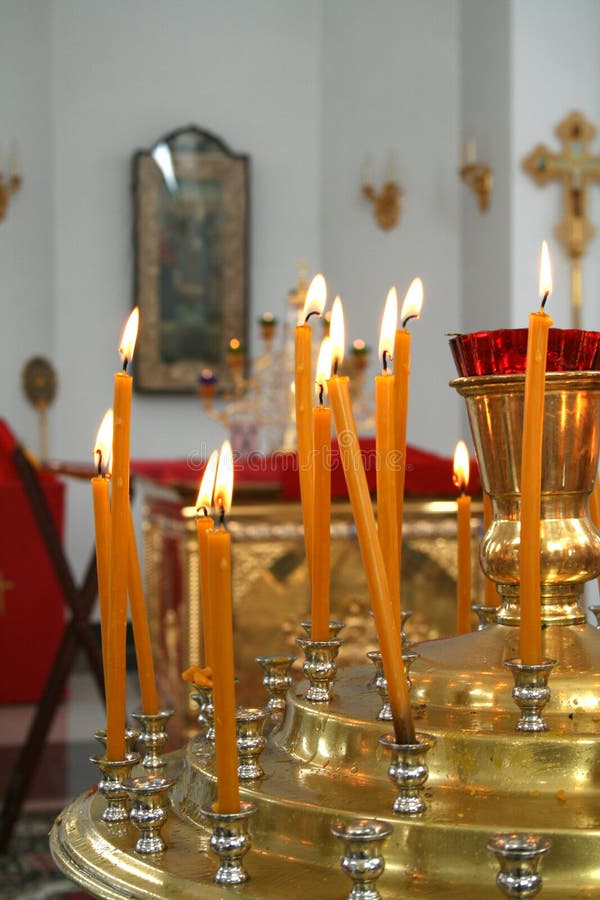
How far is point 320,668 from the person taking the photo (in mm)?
704

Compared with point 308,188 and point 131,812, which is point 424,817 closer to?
point 131,812

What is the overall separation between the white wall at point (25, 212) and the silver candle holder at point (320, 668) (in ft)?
18.5

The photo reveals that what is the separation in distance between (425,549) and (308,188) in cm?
373

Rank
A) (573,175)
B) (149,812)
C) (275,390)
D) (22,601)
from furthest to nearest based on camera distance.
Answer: (573,175), (22,601), (275,390), (149,812)

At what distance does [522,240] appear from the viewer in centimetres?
511

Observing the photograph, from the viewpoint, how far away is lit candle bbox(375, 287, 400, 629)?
2.21ft

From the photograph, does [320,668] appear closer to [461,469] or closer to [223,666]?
[223,666]

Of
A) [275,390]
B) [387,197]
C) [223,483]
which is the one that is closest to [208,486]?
[223,483]

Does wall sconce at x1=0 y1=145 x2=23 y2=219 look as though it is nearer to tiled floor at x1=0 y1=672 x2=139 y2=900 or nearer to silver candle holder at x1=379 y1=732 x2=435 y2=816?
tiled floor at x1=0 y1=672 x2=139 y2=900

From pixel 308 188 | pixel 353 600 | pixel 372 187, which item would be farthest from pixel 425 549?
pixel 308 188

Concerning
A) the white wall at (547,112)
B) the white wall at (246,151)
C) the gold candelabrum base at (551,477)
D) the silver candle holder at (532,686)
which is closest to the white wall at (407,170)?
the white wall at (246,151)

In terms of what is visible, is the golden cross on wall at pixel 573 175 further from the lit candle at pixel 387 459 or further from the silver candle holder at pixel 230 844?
the silver candle holder at pixel 230 844

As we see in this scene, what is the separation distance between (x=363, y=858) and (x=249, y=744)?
0.16m

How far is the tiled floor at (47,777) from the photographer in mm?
2697
